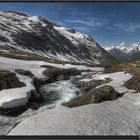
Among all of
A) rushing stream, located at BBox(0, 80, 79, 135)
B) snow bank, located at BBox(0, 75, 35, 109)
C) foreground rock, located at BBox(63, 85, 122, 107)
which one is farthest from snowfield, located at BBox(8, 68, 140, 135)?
snow bank, located at BBox(0, 75, 35, 109)

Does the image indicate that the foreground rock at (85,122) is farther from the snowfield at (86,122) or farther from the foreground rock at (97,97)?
the foreground rock at (97,97)

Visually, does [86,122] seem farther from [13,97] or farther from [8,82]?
[8,82]

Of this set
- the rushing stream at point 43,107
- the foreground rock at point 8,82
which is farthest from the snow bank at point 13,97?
the foreground rock at point 8,82

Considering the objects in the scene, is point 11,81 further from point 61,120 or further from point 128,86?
point 61,120

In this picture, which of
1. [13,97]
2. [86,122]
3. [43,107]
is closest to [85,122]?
[86,122]

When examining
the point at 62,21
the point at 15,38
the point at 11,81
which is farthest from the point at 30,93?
the point at 15,38

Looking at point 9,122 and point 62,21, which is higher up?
point 62,21

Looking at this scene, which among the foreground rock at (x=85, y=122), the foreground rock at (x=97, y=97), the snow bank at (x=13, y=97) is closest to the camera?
the foreground rock at (x=85, y=122)

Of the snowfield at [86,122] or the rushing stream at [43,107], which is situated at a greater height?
the snowfield at [86,122]

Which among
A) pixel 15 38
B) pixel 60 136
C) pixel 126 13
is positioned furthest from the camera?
pixel 15 38
